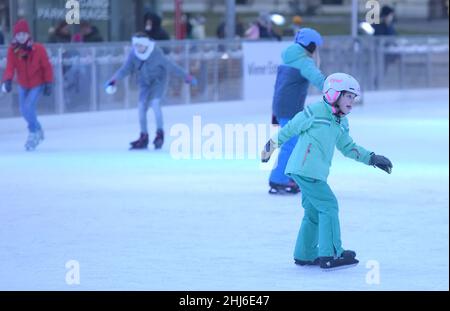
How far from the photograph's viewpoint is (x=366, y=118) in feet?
67.1

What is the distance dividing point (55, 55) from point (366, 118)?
5455 mm

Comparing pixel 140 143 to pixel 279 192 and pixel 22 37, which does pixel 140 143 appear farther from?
pixel 279 192

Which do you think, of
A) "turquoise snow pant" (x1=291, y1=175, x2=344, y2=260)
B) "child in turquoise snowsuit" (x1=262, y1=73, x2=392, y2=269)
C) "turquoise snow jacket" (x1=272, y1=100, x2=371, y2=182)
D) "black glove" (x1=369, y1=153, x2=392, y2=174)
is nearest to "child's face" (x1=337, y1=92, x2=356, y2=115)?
"child in turquoise snowsuit" (x1=262, y1=73, x2=392, y2=269)

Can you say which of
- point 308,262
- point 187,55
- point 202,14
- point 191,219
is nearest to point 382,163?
point 308,262

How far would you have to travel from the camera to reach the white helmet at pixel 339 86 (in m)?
7.06

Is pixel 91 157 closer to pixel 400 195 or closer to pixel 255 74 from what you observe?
pixel 400 195

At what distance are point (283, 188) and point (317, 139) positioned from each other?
3733mm

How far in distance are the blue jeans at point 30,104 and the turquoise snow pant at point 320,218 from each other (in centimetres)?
751

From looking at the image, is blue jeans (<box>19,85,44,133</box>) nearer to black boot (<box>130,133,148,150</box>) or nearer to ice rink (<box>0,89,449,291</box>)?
ice rink (<box>0,89,449,291</box>)

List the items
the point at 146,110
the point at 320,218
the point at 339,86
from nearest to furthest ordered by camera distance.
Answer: the point at 339,86, the point at 320,218, the point at 146,110

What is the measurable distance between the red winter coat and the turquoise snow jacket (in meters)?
7.67

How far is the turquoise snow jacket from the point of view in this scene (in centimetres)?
725

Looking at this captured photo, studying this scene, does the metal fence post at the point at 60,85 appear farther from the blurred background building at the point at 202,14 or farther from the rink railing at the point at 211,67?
the blurred background building at the point at 202,14

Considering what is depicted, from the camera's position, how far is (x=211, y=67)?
20.5m
